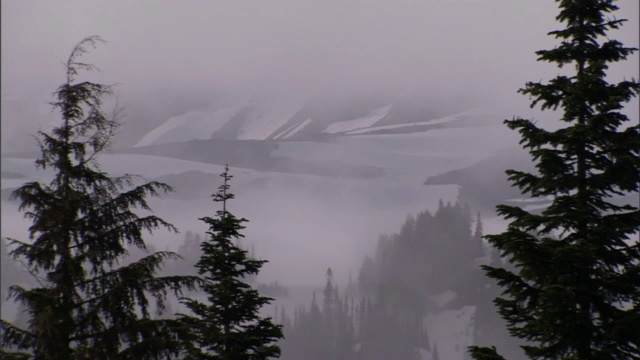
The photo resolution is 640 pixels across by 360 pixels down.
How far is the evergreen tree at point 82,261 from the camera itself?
1065 cm

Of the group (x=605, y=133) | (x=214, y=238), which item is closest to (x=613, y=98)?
(x=605, y=133)

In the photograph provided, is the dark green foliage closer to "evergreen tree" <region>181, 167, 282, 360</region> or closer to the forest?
"evergreen tree" <region>181, 167, 282, 360</region>

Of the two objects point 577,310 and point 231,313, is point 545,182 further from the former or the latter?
point 231,313

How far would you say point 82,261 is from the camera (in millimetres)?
11070

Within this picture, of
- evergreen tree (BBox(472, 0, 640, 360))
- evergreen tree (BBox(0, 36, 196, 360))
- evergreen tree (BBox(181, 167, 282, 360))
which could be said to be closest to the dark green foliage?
evergreen tree (BBox(181, 167, 282, 360))

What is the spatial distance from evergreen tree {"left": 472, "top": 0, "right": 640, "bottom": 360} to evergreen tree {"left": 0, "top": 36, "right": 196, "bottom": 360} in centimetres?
697

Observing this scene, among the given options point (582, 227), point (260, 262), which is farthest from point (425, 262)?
point (582, 227)

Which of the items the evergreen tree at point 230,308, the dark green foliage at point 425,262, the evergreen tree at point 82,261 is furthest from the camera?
the dark green foliage at point 425,262

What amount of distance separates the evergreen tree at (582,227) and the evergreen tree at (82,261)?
274 inches

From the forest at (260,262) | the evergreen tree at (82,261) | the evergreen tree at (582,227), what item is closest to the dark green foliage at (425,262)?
the forest at (260,262)

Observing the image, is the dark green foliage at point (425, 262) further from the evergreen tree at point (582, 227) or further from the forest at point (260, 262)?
the evergreen tree at point (582, 227)

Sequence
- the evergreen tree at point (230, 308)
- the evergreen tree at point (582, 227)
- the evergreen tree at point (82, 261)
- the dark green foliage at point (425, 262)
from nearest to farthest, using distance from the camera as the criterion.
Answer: the evergreen tree at point (582, 227) → the evergreen tree at point (82, 261) → the evergreen tree at point (230, 308) → the dark green foliage at point (425, 262)

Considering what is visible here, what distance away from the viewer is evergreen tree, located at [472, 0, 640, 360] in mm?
8719

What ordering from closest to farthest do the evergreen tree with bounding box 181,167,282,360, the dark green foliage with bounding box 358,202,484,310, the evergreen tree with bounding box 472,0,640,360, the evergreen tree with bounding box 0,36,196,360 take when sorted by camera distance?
the evergreen tree with bounding box 472,0,640,360 < the evergreen tree with bounding box 0,36,196,360 < the evergreen tree with bounding box 181,167,282,360 < the dark green foliage with bounding box 358,202,484,310
